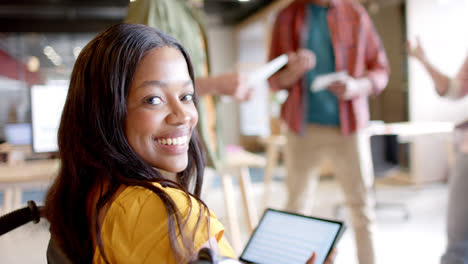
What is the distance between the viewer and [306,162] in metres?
1.56

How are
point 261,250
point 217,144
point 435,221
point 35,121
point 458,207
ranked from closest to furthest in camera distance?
point 261,250 < point 458,207 < point 217,144 < point 35,121 < point 435,221

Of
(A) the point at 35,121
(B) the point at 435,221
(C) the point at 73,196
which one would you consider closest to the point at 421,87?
(B) the point at 435,221

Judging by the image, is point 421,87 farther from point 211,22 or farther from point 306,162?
point 211,22

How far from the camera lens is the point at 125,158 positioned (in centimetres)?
60

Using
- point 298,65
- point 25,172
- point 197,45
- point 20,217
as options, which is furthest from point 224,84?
point 25,172

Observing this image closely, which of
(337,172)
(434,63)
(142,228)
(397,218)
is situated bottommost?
(397,218)

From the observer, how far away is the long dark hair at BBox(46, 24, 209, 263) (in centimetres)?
58

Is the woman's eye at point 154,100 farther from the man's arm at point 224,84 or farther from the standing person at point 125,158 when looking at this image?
the man's arm at point 224,84

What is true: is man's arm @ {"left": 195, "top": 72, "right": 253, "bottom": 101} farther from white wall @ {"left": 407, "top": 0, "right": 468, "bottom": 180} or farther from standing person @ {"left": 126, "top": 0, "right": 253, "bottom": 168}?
white wall @ {"left": 407, "top": 0, "right": 468, "bottom": 180}

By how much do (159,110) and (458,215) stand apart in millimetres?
1090

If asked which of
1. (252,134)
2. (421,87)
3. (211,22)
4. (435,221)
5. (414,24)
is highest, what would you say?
(211,22)

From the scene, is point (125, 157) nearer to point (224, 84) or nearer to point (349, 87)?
point (224, 84)

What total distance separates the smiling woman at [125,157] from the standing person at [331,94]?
3.02ft

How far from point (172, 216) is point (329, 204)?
10.6ft
